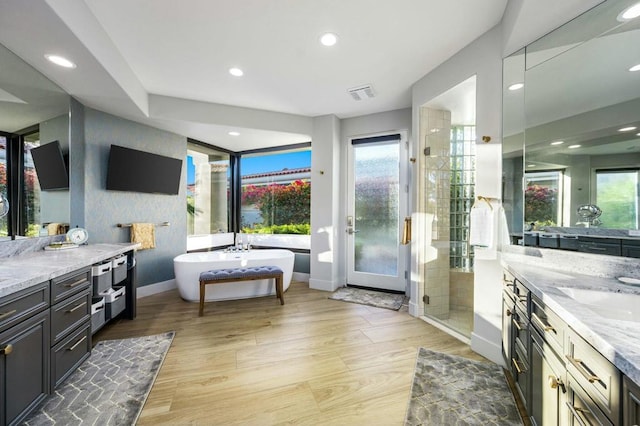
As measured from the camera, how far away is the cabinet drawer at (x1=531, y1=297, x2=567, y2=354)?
3.54ft

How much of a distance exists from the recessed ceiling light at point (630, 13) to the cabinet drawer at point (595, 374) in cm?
179

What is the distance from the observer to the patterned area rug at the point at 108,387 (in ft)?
5.10

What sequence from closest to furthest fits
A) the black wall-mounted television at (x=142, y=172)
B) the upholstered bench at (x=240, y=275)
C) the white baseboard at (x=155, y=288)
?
the upholstered bench at (x=240, y=275), the black wall-mounted television at (x=142, y=172), the white baseboard at (x=155, y=288)

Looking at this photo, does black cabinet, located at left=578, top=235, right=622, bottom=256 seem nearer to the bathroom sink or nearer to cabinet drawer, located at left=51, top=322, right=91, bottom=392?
the bathroom sink

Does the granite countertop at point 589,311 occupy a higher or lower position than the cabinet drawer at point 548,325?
higher

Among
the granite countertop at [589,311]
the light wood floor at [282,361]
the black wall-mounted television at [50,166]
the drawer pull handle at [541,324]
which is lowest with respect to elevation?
the light wood floor at [282,361]

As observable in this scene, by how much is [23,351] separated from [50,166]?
186cm

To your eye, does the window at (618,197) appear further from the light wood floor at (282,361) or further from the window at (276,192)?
the window at (276,192)

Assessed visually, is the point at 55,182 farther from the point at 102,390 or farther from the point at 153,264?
the point at 102,390

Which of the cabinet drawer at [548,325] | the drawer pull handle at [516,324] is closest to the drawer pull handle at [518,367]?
A: the drawer pull handle at [516,324]

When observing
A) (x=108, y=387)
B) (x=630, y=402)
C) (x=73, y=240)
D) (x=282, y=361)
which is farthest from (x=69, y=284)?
(x=630, y=402)

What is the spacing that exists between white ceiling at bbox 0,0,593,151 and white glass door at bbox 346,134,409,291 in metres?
0.75

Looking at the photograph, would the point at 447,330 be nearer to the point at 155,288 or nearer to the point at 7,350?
the point at 7,350

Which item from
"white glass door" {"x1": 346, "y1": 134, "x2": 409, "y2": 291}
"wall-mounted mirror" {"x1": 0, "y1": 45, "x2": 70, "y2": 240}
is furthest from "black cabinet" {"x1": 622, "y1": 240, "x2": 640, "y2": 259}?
"wall-mounted mirror" {"x1": 0, "y1": 45, "x2": 70, "y2": 240}
